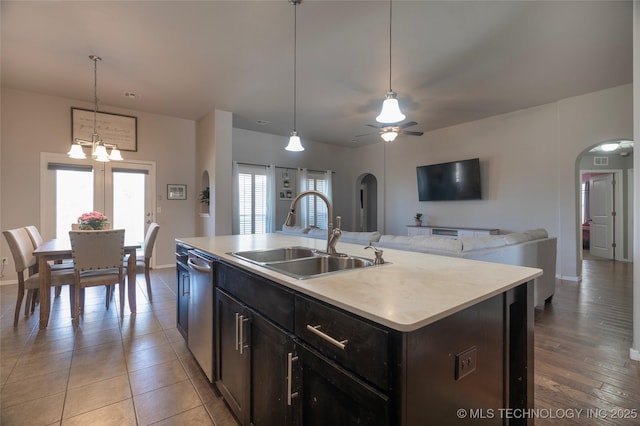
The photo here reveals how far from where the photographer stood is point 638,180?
217 cm

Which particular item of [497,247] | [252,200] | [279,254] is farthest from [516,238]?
[252,200]

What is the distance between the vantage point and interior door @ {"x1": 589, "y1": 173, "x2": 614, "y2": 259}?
6.52m

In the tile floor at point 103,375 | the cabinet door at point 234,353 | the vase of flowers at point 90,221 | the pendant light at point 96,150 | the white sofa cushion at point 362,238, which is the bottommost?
the tile floor at point 103,375

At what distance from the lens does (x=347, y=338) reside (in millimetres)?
888

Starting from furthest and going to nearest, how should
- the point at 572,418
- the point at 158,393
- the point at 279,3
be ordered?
1. the point at 279,3
2. the point at 158,393
3. the point at 572,418

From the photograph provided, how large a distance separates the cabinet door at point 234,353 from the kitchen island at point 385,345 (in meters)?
0.01

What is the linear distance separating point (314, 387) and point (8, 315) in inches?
153

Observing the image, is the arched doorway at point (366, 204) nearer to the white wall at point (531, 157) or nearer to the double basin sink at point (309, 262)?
the white wall at point (531, 157)

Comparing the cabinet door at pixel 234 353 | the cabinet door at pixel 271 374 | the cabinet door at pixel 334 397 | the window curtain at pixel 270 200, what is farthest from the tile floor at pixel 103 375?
the window curtain at pixel 270 200

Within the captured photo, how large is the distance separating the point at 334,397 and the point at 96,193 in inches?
219

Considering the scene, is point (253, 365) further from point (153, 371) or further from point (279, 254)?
point (153, 371)

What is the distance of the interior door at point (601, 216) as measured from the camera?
6.52 metres

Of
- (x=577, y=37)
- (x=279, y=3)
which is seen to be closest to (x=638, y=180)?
(x=577, y=37)

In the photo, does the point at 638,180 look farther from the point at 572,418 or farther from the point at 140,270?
the point at 140,270
